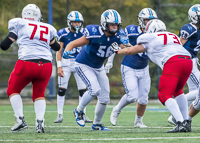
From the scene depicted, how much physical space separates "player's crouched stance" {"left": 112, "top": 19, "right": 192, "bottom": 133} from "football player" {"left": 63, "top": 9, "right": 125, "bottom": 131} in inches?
14.2

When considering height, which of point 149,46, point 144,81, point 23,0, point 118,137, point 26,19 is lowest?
point 118,137

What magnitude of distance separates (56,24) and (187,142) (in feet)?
34.5

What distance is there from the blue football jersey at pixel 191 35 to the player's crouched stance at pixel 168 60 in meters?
0.91

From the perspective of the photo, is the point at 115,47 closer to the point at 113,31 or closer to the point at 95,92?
the point at 113,31

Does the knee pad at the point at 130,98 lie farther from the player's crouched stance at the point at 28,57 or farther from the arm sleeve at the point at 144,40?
the player's crouched stance at the point at 28,57

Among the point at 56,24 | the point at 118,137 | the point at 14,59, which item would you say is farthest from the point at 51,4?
the point at 118,137

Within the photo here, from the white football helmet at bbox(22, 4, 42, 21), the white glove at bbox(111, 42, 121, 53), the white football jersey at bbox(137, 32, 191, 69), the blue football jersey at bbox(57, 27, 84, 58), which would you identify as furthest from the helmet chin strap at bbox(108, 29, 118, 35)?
the blue football jersey at bbox(57, 27, 84, 58)

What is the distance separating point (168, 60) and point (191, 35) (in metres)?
1.25

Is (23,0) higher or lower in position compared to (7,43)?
higher

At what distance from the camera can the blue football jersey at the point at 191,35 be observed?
641cm

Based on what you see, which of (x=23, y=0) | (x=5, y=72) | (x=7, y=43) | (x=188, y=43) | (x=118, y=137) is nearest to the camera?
(x=118, y=137)

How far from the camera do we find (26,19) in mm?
5539

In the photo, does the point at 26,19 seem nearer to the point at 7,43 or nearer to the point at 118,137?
the point at 7,43

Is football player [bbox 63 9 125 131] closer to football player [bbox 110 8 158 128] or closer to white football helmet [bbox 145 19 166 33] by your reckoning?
white football helmet [bbox 145 19 166 33]
